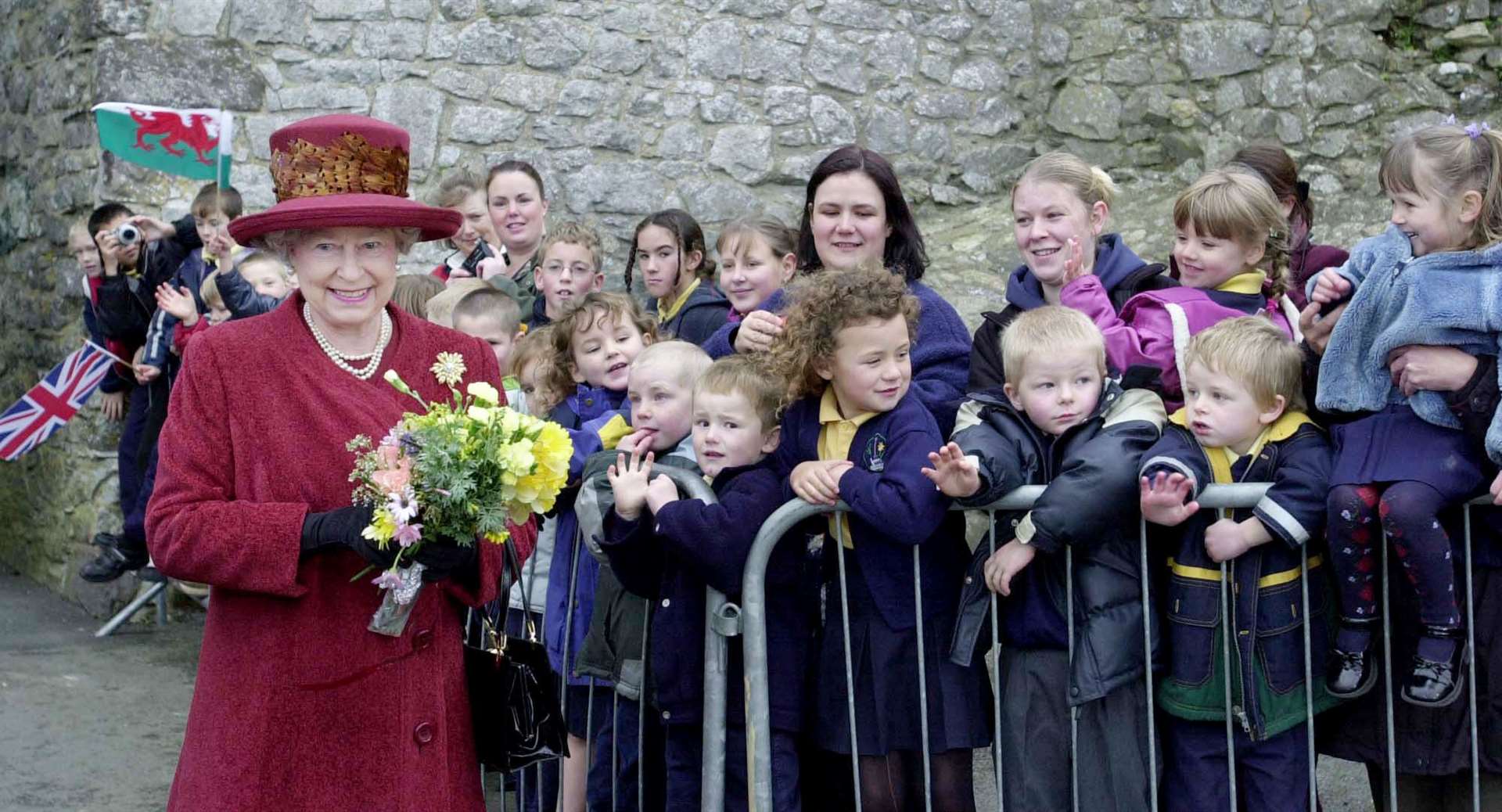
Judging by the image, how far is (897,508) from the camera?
3.24 metres

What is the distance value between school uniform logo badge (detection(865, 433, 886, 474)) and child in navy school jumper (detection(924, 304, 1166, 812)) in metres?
0.16

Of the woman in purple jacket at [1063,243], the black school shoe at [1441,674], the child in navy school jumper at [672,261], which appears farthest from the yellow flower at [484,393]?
the child in navy school jumper at [672,261]

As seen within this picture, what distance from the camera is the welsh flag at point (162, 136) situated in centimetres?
550

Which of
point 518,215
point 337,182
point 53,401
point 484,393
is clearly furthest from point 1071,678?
point 53,401

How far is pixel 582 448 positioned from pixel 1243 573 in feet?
5.63

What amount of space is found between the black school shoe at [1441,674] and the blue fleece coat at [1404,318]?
353 mm

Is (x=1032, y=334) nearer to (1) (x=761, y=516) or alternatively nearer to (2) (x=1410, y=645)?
(1) (x=761, y=516)

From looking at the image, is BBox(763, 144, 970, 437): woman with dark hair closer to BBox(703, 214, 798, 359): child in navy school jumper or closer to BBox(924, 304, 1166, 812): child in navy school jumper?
BBox(924, 304, 1166, 812): child in navy school jumper

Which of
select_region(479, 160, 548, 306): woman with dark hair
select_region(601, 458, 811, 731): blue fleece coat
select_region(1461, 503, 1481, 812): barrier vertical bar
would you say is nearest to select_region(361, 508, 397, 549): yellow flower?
select_region(601, 458, 811, 731): blue fleece coat

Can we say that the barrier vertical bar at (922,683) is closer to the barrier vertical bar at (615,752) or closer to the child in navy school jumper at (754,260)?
the barrier vertical bar at (615,752)

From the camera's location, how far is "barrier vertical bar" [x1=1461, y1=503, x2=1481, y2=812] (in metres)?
3.05

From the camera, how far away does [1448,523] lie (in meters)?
3.12

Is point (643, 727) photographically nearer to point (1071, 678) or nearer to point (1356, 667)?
point (1071, 678)

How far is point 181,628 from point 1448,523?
244 inches
